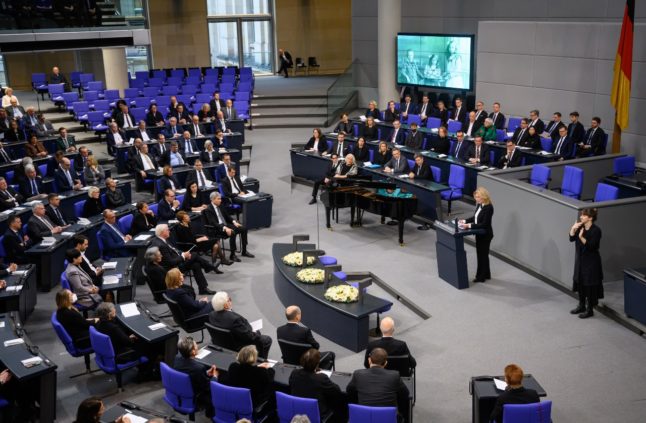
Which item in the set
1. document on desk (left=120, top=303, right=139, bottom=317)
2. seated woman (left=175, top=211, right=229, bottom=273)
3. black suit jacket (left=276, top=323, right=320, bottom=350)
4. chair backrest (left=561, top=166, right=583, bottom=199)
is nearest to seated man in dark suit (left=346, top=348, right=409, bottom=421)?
black suit jacket (left=276, top=323, right=320, bottom=350)

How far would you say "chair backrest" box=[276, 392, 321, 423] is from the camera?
651cm

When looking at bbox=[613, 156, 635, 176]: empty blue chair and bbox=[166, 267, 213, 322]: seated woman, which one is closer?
bbox=[166, 267, 213, 322]: seated woman

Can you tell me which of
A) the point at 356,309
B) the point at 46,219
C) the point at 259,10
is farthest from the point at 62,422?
the point at 259,10

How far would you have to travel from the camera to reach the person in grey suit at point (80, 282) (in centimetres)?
975

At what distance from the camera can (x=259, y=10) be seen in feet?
104

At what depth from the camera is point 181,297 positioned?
933 centimetres

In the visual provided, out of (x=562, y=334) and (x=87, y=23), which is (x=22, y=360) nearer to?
(x=562, y=334)

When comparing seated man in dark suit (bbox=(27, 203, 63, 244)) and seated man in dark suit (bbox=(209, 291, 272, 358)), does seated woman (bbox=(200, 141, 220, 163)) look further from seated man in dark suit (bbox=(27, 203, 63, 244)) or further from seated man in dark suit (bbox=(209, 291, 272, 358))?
seated man in dark suit (bbox=(209, 291, 272, 358))

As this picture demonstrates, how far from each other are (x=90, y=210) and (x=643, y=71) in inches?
467

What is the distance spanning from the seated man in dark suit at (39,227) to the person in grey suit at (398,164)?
22.4 ft

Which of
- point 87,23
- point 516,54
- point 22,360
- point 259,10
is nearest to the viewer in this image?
point 22,360

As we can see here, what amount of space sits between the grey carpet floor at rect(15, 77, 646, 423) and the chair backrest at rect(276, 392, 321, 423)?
164 centimetres

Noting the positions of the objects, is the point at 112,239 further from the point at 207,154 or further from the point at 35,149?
the point at 35,149

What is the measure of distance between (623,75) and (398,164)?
196 inches
